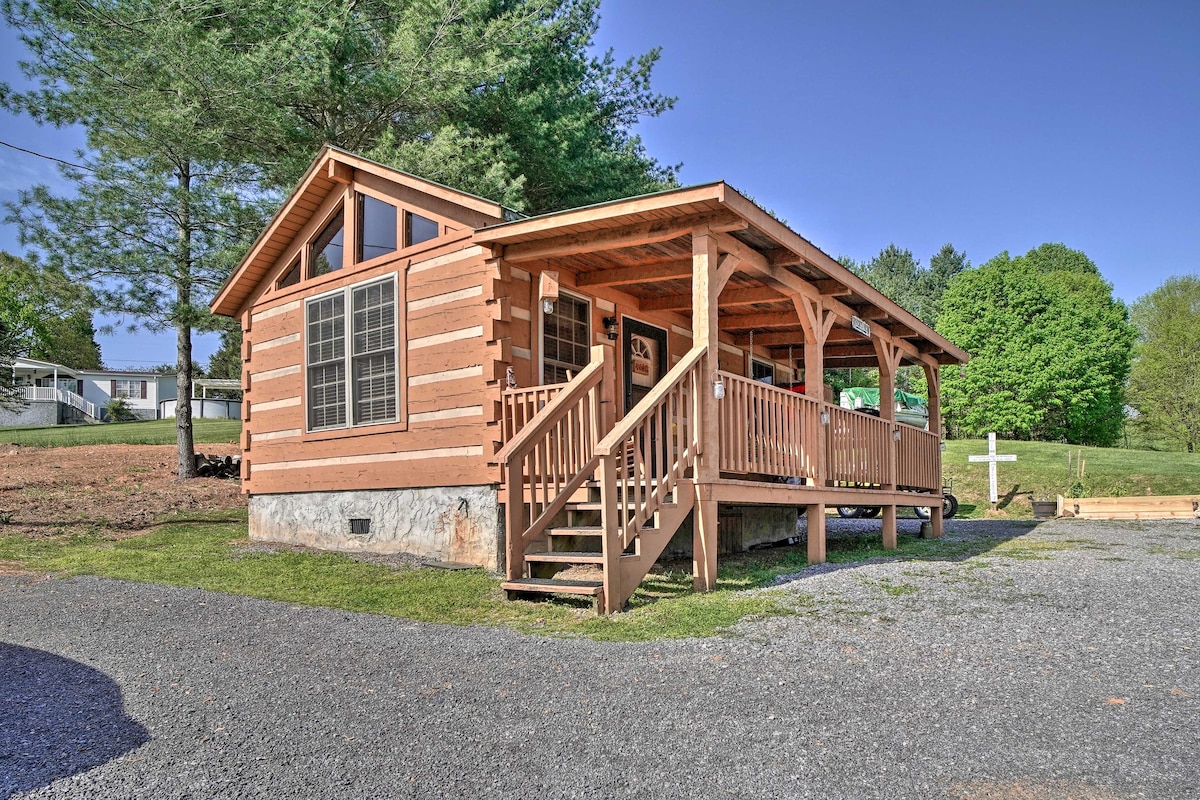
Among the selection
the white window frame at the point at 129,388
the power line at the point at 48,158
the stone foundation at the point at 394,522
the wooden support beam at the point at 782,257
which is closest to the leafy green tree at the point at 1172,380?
the wooden support beam at the point at 782,257

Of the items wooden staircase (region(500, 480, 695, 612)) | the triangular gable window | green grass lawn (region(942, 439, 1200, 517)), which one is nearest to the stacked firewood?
the triangular gable window

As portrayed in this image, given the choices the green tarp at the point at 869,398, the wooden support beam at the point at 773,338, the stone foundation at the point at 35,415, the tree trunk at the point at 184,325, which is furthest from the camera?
the stone foundation at the point at 35,415

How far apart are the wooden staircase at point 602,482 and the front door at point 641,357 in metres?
2.66

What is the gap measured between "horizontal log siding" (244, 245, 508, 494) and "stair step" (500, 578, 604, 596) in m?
2.03

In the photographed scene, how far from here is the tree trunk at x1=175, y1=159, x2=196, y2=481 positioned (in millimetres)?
16859

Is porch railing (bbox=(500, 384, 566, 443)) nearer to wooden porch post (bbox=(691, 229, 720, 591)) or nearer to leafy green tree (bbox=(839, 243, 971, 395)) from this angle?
wooden porch post (bbox=(691, 229, 720, 591))

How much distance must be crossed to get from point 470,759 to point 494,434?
540 cm

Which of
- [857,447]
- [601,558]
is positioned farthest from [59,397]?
[601,558]

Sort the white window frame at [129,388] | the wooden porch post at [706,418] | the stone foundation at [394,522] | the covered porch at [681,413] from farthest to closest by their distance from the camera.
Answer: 1. the white window frame at [129,388]
2. the stone foundation at [394,522]
3. the wooden porch post at [706,418]
4. the covered porch at [681,413]

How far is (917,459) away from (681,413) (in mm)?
6930

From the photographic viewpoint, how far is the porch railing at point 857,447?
31.6 feet

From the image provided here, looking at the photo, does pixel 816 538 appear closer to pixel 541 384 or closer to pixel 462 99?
pixel 541 384

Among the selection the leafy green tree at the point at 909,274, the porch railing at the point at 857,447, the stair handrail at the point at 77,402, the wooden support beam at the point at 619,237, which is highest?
the leafy green tree at the point at 909,274

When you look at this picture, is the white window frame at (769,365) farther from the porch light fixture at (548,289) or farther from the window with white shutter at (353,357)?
the window with white shutter at (353,357)
